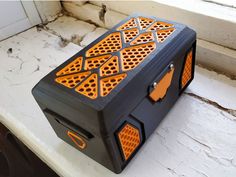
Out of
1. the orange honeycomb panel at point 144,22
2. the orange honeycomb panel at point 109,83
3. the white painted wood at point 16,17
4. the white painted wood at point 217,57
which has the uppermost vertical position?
the orange honeycomb panel at point 109,83

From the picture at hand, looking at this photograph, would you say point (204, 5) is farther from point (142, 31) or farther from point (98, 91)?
point (98, 91)

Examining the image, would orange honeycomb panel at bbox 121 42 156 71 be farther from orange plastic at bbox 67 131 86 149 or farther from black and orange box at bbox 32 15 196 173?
orange plastic at bbox 67 131 86 149

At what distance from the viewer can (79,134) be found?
418 millimetres

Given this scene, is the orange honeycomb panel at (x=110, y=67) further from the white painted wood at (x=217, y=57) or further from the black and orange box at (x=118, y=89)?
the white painted wood at (x=217, y=57)

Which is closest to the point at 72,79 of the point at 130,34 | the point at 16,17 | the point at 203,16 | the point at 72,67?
the point at 72,67

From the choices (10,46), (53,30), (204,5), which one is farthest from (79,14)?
(204,5)

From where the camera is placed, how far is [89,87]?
40 cm

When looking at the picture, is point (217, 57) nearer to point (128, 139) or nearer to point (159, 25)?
point (159, 25)

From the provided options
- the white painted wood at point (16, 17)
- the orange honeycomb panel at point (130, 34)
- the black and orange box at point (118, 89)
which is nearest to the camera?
the black and orange box at point (118, 89)

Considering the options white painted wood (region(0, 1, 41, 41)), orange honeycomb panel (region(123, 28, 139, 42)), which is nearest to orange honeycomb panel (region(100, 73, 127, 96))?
orange honeycomb panel (region(123, 28, 139, 42))

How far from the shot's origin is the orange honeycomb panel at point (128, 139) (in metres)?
0.40

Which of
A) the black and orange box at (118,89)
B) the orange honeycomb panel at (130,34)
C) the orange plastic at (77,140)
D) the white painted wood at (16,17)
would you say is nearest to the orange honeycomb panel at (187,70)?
the black and orange box at (118,89)

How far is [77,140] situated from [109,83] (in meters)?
0.12

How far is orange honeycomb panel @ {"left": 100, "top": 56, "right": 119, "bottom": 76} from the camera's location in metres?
0.42
